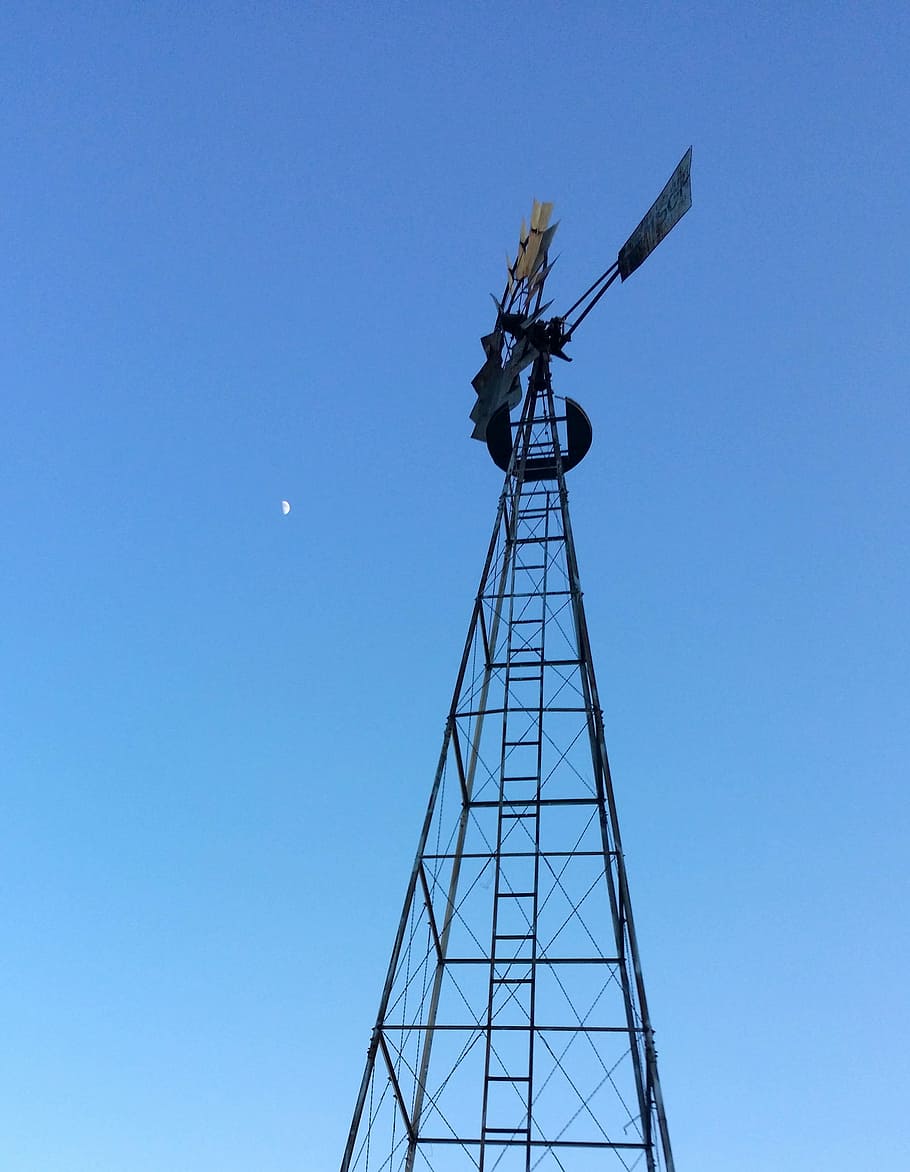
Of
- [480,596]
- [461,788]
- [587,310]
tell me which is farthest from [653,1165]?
[587,310]

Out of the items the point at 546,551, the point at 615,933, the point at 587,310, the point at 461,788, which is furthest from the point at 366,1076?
the point at 587,310

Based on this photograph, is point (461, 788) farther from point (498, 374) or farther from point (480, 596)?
point (498, 374)

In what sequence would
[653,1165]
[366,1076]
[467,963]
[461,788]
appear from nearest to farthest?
1. [653,1165]
2. [366,1076]
3. [467,963]
4. [461,788]

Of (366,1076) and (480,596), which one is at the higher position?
(480,596)

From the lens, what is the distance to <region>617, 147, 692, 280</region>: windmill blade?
59.6ft

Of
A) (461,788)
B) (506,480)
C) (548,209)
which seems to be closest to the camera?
(461,788)

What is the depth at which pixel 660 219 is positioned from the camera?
1884 centimetres

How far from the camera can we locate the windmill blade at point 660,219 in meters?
18.2

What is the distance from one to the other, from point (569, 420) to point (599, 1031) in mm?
10766

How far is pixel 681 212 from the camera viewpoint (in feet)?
59.9

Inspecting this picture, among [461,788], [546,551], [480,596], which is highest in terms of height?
[546,551]

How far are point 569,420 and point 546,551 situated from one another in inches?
106

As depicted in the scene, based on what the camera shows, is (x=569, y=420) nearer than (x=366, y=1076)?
No

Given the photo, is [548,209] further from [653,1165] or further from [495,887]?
[653,1165]
